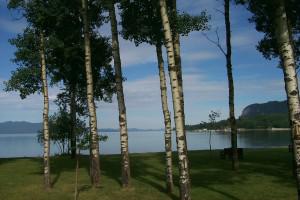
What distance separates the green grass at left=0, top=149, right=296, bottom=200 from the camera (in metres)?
21.4

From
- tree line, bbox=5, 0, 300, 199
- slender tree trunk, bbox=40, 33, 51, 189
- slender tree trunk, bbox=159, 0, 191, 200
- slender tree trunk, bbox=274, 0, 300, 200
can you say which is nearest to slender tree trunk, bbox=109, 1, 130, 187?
tree line, bbox=5, 0, 300, 199

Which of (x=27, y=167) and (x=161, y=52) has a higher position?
A: (x=161, y=52)

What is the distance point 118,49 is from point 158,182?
8.07 metres

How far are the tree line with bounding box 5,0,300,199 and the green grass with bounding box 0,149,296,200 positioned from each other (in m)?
1.06

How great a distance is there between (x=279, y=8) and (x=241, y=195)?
10.6 metres

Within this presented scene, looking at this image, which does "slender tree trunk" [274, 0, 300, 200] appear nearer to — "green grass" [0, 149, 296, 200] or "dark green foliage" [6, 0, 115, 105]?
"green grass" [0, 149, 296, 200]

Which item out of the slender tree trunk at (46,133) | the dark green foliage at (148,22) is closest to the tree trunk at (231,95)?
the dark green foliage at (148,22)

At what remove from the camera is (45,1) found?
100 ft

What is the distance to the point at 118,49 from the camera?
2408 centimetres

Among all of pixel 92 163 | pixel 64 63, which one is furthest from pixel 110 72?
pixel 92 163

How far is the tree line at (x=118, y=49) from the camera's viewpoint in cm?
1789

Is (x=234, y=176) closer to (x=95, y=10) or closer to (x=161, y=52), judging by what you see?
(x=161, y=52)

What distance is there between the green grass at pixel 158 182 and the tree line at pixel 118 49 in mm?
1061

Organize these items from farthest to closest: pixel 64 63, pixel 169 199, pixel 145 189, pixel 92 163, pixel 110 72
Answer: pixel 110 72 → pixel 64 63 → pixel 92 163 → pixel 145 189 → pixel 169 199
